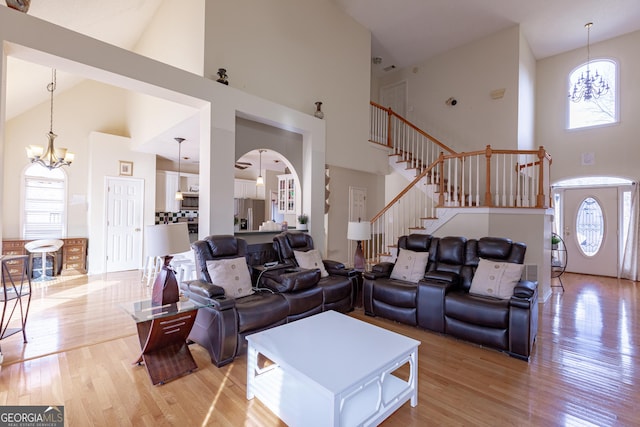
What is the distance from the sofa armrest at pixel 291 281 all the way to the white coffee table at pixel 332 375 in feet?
2.77

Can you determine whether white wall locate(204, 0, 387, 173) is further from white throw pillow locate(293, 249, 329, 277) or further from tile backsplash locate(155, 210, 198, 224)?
tile backsplash locate(155, 210, 198, 224)

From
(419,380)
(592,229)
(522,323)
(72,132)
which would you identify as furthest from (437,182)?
(72,132)

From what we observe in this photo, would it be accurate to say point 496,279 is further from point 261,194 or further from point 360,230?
point 261,194

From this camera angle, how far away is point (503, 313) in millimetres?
2926

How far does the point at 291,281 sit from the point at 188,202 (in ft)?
17.9

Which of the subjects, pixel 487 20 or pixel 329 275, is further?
pixel 487 20

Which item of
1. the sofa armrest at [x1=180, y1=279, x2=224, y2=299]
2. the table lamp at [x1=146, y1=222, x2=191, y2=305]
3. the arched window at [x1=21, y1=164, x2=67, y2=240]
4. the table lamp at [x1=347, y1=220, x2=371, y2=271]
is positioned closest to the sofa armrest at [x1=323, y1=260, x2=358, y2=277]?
the table lamp at [x1=347, y1=220, x2=371, y2=271]

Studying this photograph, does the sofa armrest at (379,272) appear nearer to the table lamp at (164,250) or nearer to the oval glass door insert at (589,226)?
the table lamp at (164,250)

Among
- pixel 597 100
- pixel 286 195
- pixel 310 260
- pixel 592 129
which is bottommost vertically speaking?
pixel 310 260

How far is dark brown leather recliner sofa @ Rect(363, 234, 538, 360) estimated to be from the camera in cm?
289

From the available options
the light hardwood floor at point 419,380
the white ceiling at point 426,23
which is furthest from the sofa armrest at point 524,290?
the white ceiling at point 426,23

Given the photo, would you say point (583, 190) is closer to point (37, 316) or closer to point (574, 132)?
point (574, 132)

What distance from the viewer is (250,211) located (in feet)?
28.7

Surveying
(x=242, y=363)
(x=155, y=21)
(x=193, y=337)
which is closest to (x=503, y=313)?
(x=242, y=363)
